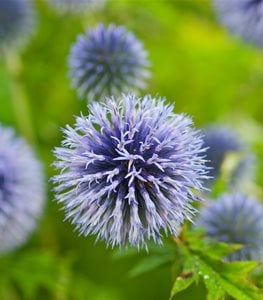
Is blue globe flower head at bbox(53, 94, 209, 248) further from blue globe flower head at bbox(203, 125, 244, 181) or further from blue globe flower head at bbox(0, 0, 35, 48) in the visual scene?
blue globe flower head at bbox(0, 0, 35, 48)

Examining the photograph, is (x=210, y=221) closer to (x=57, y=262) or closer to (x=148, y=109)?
(x=148, y=109)

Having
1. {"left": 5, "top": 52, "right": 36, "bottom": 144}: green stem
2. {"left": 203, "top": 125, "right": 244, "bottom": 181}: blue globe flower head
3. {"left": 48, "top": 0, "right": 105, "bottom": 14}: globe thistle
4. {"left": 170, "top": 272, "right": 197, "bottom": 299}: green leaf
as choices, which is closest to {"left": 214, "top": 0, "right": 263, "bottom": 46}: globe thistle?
{"left": 203, "top": 125, "right": 244, "bottom": 181}: blue globe flower head

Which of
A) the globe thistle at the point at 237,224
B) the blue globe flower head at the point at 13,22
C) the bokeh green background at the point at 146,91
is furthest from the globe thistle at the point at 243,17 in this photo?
the blue globe flower head at the point at 13,22

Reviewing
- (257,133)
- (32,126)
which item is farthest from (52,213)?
(257,133)

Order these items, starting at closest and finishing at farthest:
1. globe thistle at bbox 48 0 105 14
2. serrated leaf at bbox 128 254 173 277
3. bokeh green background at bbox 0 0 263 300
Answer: serrated leaf at bbox 128 254 173 277
globe thistle at bbox 48 0 105 14
bokeh green background at bbox 0 0 263 300

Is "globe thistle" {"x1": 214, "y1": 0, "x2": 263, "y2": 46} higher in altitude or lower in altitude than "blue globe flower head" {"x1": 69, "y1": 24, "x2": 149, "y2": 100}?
higher

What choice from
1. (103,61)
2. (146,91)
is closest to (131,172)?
(103,61)
